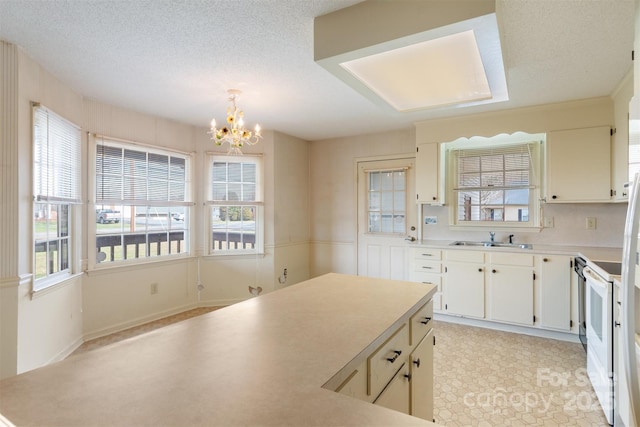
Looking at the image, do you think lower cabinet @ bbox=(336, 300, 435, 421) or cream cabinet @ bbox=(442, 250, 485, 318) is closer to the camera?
lower cabinet @ bbox=(336, 300, 435, 421)

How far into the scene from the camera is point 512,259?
339 centimetres

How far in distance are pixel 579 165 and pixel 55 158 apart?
4.89 meters

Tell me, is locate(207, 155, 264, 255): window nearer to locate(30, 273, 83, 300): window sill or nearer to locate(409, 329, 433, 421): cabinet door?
locate(30, 273, 83, 300): window sill

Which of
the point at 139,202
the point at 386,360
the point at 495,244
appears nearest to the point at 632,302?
the point at 386,360

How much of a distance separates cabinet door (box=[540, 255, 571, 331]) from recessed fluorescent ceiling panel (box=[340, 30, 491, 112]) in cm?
223

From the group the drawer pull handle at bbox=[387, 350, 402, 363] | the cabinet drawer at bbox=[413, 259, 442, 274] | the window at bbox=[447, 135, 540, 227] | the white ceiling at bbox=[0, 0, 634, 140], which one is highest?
the white ceiling at bbox=[0, 0, 634, 140]

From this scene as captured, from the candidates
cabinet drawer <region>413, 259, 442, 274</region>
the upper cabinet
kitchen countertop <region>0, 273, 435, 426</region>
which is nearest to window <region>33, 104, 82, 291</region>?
kitchen countertop <region>0, 273, 435, 426</region>

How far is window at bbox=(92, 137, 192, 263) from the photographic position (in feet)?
11.5

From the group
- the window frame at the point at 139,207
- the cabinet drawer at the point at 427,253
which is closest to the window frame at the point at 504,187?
the cabinet drawer at the point at 427,253

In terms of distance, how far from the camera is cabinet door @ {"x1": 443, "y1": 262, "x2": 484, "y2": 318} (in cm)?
358

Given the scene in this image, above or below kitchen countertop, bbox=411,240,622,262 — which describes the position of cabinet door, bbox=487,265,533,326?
below

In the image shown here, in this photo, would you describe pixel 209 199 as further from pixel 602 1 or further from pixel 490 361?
pixel 602 1

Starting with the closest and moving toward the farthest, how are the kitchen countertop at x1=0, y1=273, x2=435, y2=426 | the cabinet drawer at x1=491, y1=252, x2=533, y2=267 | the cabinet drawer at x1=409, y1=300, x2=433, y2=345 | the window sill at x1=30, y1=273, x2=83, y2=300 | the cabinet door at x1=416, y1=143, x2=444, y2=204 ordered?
the kitchen countertop at x1=0, y1=273, x2=435, y2=426 < the cabinet drawer at x1=409, y1=300, x2=433, y2=345 < the window sill at x1=30, y1=273, x2=83, y2=300 < the cabinet drawer at x1=491, y1=252, x2=533, y2=267 < the cabinet door at x1=416, y1=143, x2=444, y2=204

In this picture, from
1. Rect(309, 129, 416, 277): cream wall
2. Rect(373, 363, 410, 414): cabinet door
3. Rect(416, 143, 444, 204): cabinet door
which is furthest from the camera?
Rect(309, 129, 416, 277): cream wall
